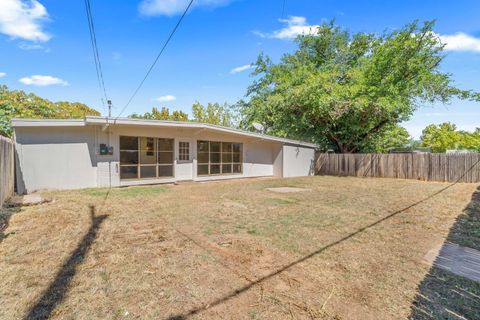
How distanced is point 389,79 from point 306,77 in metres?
4.74

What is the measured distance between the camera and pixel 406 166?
14.5 m

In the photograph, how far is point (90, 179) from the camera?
30.7ft

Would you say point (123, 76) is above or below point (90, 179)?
above

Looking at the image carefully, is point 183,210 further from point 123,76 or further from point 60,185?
point 123,76

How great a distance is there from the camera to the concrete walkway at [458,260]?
3.32m

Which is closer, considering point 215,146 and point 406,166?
point 215,146

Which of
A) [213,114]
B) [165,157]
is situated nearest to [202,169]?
[165,157]

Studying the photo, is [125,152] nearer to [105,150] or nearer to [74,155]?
[105,150]

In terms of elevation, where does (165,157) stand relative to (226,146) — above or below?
below

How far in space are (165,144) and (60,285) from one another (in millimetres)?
8840

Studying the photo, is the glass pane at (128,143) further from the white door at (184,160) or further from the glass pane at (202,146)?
the glass pane at (202,146)

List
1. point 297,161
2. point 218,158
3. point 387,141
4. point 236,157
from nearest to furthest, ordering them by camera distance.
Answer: point 218,158 < point 236,157 < point 297,161 < point 387,141

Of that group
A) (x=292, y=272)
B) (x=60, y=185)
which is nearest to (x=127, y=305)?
(x=292, y=272)

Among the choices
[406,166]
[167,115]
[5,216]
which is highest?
[167,115]
